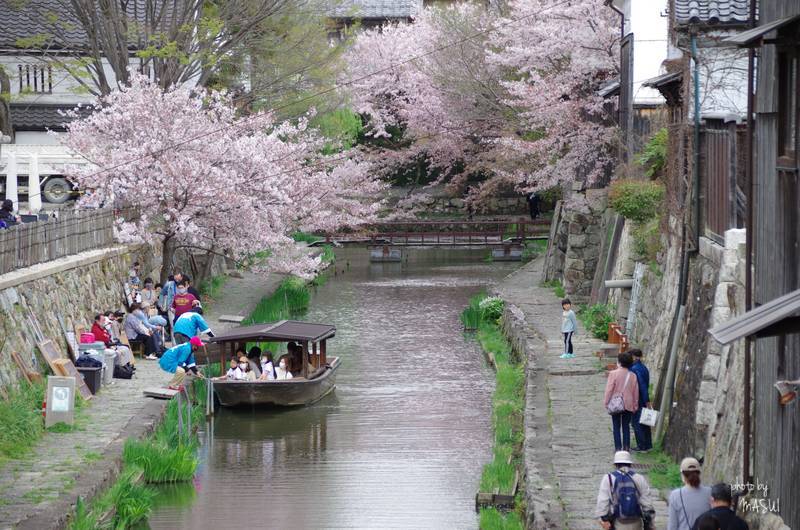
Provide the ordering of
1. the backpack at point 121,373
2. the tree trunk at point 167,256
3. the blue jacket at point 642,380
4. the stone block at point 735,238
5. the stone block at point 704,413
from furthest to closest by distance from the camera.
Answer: the tree trunk at point 167,256, the backpack at point 121,373, the blue jacket at point 642,380, the stone block at point 704,413, the stone block at point 735,238

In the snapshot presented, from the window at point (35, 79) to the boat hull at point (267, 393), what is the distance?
763 inches

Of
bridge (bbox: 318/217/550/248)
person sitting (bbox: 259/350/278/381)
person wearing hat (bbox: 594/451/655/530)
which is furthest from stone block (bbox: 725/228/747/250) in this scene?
bridge (bbox: 318/217/550/248)

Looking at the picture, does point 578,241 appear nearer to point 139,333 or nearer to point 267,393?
point 267,393

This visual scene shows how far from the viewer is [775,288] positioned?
36.1ft

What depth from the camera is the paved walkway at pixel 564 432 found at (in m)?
13.0

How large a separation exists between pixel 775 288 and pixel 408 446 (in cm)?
988

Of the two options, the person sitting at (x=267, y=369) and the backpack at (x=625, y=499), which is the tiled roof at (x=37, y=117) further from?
the backpack at (x=625, y=499)

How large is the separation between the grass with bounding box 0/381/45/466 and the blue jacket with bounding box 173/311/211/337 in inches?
214

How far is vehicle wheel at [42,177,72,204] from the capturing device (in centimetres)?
3372

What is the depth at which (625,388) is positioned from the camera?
1512 centimetres

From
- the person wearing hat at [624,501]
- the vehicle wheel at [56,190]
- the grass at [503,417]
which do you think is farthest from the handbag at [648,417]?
the vehicle wheel at [56,190]

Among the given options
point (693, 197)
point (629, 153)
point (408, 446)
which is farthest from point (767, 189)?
point (629, 153)

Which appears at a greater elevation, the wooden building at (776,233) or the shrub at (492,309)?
the wooden building at (776,233)

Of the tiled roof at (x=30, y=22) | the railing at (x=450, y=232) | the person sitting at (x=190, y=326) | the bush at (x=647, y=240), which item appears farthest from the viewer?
the railing at (x=450, y=232)
